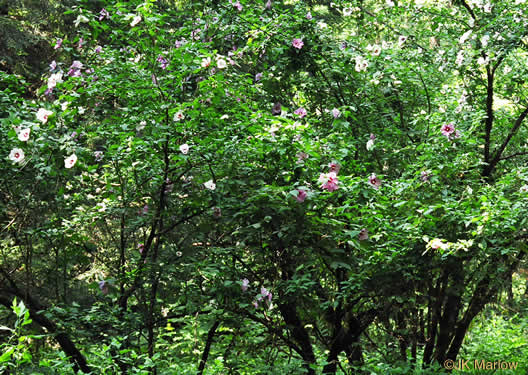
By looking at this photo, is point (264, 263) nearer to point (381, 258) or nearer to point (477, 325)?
point (381, 258)

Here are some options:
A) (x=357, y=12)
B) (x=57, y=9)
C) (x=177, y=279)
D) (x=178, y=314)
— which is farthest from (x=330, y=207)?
(x=57, y=9)

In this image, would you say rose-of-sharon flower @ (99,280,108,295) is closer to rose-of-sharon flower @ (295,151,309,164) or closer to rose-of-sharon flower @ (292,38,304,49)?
rose-of-sharon flower @ (295,151,309,164)

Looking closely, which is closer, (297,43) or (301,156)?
(301,156)

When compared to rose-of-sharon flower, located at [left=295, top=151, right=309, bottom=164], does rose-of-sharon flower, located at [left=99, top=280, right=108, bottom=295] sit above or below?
below

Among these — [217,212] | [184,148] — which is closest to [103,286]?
[217,212]

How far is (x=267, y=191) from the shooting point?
2.71m

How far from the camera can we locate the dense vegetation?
274 cm

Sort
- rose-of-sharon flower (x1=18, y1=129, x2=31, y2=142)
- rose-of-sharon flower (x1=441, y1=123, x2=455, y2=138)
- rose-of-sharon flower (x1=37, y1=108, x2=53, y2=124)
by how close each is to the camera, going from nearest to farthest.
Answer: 1. rose-of-sharon flower (x1=18, y1=129, x2=31, y2=142)
2. rose-of-sharon flower (x1=37, y1=108, x2=53, y2=124)
3. rose-of-sharon flower (x1=441, y1=123, x2=455, y2=138)

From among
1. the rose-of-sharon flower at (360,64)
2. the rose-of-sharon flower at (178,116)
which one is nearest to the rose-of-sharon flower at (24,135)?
the rose-of-sharon flower at (178,116)

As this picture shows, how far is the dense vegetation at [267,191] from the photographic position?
2.74 meters

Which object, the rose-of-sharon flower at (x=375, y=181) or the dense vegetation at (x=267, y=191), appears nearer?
the dense vegetation at (x=267, y=191)

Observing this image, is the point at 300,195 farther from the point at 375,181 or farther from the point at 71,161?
the point at 71,161

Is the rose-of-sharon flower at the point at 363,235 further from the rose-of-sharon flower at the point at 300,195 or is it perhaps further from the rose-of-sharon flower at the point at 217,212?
the rose-of-sharon flower at the point at 217,212

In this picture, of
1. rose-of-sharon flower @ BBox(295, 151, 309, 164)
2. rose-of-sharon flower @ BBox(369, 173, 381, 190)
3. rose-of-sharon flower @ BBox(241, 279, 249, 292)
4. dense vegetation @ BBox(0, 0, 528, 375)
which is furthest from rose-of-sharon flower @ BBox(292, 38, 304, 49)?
rose-of-sharon flower @ BBox(241, 279, 249, 292)
